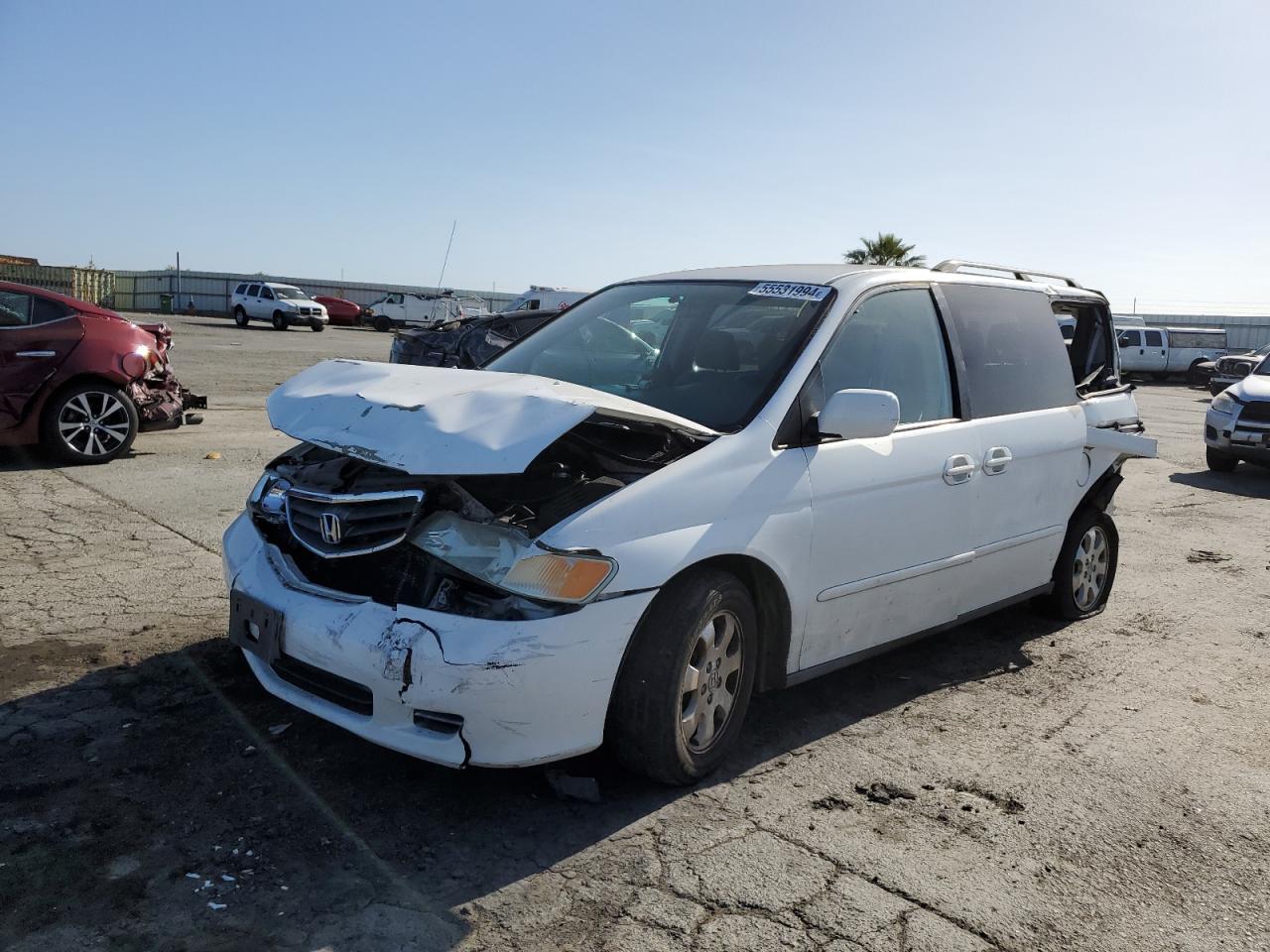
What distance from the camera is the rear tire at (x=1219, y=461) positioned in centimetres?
1268

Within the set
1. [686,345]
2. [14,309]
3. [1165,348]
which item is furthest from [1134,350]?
[686,345]

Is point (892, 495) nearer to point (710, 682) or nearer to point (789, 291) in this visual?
point (789, 291)

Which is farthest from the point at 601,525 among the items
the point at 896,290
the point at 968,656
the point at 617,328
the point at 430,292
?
the point at 430,292

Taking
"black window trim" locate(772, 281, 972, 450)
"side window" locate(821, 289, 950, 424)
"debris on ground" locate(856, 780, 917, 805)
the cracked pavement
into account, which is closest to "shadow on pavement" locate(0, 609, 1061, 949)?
the cracked pavement

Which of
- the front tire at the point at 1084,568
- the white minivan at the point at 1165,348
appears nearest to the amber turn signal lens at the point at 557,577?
the front tire at the point at 1084,568

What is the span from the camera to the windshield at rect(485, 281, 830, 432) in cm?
396

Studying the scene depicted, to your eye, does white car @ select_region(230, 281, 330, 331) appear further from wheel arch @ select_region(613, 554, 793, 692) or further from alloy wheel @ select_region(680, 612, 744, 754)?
alloy wheel @ select_region(680, 612, 744, 754)

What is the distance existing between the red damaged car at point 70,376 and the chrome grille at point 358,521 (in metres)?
6.13

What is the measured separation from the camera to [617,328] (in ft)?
15.6

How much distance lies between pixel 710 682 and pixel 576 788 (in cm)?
57

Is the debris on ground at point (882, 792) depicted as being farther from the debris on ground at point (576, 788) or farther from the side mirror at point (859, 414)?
the side mirror at point (859, 414)

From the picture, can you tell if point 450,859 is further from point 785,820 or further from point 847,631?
point 847,631

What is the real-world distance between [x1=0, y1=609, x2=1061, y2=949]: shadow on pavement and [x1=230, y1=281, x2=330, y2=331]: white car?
123 ft

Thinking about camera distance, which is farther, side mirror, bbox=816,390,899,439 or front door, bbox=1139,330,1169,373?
front door, bbox=1139,330,1169,373
